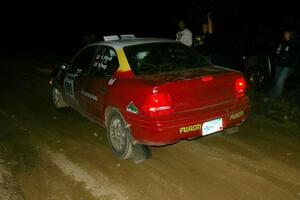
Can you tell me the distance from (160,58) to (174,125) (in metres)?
1.29

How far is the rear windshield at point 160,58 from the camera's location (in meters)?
5.44

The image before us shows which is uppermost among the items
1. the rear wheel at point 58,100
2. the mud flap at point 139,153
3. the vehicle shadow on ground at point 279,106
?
the rear wheel at point 58,100

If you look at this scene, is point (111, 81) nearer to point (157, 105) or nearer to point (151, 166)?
point (157, 105)

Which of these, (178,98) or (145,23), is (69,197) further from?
(145,23)

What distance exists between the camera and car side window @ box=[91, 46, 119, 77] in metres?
5.62

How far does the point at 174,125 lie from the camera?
A: 479 centimetres

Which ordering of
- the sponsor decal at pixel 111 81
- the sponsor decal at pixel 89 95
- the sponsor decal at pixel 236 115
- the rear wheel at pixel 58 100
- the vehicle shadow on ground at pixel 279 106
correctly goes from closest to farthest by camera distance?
1. the sponsor decal at pixel 236 115
2. the sponsor decal at pixel 111 81
3. the sponsor decal at pixel 89 95
4. the vehicle shadow on ground at pixel 279 106
5. the rear wheel at pixel 58 100

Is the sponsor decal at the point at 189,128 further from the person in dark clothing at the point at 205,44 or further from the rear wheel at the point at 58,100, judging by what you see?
the person in dark clothing at the point at 205,44

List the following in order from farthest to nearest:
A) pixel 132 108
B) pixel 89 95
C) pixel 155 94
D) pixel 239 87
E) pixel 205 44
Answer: pixel 205 44
pixel 89 95
pixel 239 87
pixel 132 108
pixel 155 94

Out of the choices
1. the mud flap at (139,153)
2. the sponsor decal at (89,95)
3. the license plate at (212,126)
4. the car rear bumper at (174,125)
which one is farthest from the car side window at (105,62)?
the license plate at (212,126)

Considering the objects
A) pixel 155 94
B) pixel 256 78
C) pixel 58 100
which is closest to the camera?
pixel 155 94

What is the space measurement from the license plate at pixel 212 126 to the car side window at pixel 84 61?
2.35 metres

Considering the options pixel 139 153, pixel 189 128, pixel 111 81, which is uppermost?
pixel 111 81

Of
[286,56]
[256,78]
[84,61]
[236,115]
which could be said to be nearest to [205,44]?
[256,78]
